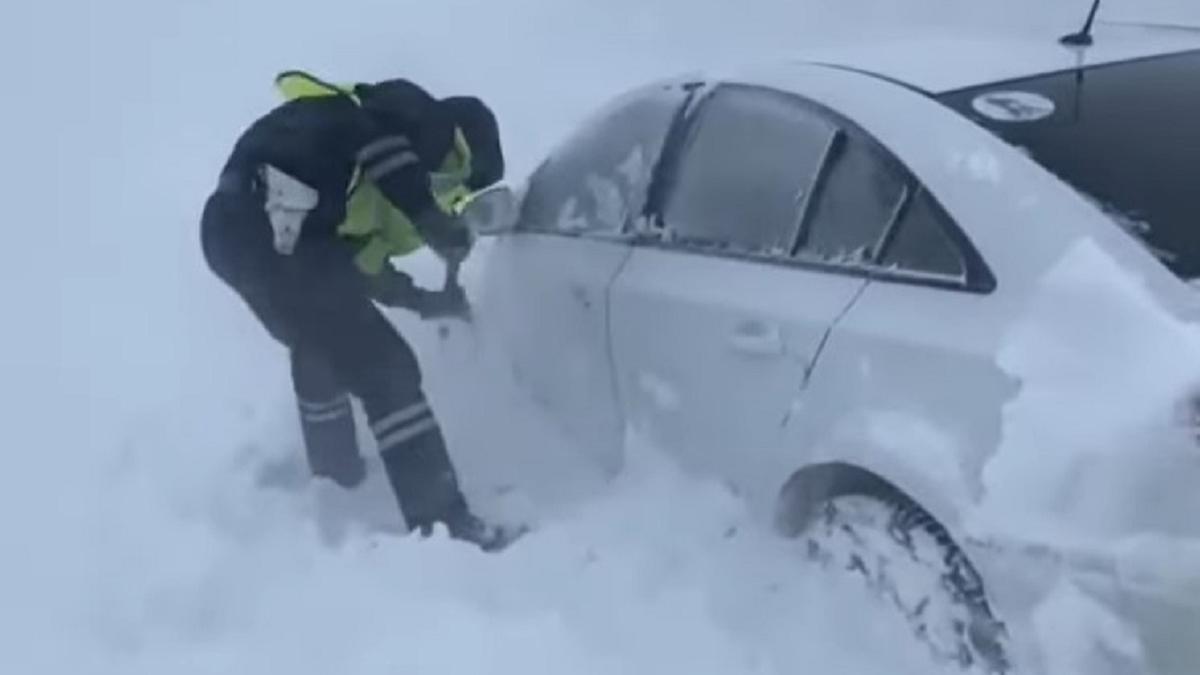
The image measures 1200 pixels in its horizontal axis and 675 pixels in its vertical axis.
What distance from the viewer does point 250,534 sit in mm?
5684

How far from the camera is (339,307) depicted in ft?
18.6

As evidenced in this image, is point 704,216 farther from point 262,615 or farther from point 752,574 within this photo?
point 262,615

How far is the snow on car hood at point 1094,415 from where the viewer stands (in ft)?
12.4

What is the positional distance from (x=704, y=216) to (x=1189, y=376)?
163cm

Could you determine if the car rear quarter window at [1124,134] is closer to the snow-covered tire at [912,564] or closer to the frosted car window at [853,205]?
the frosted car window at [853,205]

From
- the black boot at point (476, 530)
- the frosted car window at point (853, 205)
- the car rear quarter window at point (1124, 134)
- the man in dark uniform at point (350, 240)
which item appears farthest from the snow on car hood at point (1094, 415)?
the man in dark uniform at point (350, 240)

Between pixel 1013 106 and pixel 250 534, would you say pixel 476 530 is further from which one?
pixel 1013 106

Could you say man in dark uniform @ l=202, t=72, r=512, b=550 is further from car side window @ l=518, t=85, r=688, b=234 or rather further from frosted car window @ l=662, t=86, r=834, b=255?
frosted car window @ l=662, t=86, r=834, b=255

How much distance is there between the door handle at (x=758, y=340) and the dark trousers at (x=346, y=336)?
3.84ft

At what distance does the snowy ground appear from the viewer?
189 inches

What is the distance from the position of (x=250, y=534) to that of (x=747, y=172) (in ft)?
5.64

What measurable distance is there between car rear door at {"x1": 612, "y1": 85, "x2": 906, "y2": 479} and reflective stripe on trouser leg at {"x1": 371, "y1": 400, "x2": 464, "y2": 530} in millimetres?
627

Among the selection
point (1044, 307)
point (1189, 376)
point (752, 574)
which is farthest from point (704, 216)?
point (1189, 376)

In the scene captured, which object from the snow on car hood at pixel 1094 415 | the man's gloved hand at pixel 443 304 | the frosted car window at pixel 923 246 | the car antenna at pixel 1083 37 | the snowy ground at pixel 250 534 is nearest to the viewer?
the snow on car hood at pixel 1094 415
